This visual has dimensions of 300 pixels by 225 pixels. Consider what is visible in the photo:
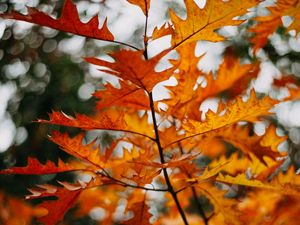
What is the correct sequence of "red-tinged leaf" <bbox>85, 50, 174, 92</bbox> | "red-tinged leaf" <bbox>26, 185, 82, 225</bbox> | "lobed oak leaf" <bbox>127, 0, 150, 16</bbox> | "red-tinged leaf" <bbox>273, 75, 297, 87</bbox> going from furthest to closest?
"red-tinged leaf" <bbox>273, 75, 297, 87</bbox>
"red-tinged leaf" <bbox>26, 185, 82, 225</bbox>
"lobed oak leaf" <bbox>127, 0, 150, 16</bbox>
"red-tinged leaf" <bbox>85, 50, 174, 92</bbox>

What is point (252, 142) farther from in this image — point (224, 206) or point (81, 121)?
point (81, 121)

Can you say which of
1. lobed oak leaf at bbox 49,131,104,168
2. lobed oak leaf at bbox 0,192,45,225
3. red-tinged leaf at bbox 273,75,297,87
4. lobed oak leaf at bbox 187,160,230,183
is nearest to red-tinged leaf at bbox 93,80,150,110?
lobed oak leaf at bbox 49,131,104,168

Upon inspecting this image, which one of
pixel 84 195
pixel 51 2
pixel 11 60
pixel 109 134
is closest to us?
pixel 84 195

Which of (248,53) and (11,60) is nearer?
(248,53)

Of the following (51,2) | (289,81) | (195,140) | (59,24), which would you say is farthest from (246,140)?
(51,2)

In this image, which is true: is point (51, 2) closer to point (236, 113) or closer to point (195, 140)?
point (195, 140)

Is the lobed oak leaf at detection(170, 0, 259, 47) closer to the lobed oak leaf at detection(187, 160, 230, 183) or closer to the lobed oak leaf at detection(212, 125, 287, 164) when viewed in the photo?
the lobed oak leaf at detection(187, 160, 230, 183)
